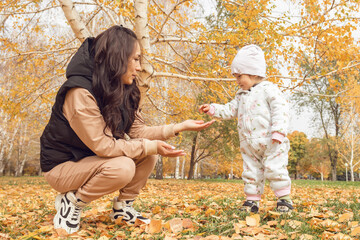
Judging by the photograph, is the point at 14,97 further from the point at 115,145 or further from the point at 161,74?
the point at 115,145

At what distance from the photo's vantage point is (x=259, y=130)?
2820 mm

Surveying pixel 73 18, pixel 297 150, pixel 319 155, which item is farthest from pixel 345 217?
pixel 297 150

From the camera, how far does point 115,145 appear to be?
2.17 m

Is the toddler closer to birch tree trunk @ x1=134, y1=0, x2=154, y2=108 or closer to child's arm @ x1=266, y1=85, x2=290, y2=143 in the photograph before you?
child's arm @ x1=266, y1=85, x2=290, y2=143

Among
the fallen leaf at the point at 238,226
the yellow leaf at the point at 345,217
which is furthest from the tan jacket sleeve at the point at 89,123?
the yellow leaf at the point at 345,217

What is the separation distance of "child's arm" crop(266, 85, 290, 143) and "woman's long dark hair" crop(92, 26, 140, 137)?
1.34m

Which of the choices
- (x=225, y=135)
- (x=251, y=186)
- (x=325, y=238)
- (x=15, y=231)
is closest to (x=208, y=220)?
(x=251, y=186)

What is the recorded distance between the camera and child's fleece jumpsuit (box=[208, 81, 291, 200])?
8.88 ft

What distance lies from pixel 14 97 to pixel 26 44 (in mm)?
1396

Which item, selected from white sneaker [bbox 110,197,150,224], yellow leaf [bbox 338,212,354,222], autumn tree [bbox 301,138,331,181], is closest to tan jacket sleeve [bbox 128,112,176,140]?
white sneaker [bbox 110,197,150,224]

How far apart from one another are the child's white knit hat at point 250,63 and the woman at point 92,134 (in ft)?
3.54

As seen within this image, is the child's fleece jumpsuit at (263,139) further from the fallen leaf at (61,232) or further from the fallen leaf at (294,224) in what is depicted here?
the fallen leaf at (61,232)

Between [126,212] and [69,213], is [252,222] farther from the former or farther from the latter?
[69,213]

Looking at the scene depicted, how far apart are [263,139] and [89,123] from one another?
157 centimetres
